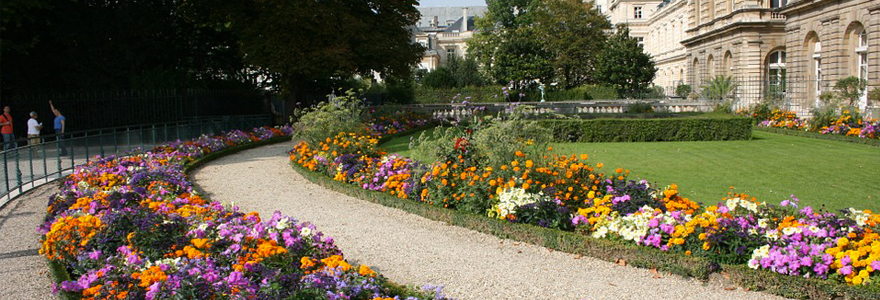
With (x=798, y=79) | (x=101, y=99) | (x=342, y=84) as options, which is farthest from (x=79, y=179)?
(x=798, y=79)

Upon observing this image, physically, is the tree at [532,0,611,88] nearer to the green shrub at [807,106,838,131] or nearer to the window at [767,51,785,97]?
the window at [767,51,785,97]

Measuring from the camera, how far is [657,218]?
6.96 meters

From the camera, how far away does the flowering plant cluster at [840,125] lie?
18.2 metres

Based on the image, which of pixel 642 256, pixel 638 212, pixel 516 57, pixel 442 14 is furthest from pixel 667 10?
pixel 642 256

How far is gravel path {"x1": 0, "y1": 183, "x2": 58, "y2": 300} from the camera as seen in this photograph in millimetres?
6207

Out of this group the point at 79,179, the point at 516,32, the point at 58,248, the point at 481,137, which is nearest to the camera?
the point at 58,248

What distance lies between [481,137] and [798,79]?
29264 mm

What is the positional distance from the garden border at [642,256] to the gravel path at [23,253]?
4.31 metres

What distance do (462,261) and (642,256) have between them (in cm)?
171

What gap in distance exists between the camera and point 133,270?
17.9 feet

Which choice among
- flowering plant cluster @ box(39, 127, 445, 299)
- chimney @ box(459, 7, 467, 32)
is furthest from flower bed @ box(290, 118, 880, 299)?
chimney @ box(459, 7, 467, 32)

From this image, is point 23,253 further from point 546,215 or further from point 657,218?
point 657,218

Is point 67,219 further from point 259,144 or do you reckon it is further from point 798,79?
point 798,79

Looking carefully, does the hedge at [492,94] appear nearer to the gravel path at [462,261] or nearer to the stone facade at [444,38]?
the stone facade at [444,38]
